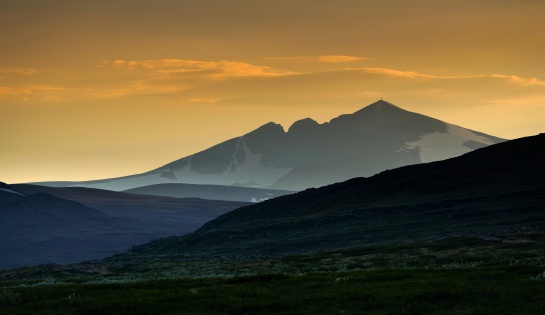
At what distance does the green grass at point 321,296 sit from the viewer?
32406 millimetres

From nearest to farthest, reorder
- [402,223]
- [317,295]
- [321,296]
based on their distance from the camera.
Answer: [321,296] → [317,295] → [402,223]

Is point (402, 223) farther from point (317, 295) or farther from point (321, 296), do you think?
point (321, 296)

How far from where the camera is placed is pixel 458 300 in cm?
3316

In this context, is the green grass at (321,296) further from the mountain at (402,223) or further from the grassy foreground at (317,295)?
the mountain at (402,223)

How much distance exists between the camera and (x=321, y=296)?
35156 mm

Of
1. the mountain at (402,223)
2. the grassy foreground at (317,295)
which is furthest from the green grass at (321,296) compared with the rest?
the mountain at (402,223)

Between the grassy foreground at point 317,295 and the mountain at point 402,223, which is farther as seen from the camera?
the mountain at point 402,223

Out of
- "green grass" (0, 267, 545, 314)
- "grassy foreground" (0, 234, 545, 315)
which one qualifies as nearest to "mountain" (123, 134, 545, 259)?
"grassy foreground" (0, 234, 545, 315)

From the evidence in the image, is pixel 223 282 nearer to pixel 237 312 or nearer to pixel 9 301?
pixel 237 312

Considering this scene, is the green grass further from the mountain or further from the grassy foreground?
the mountain

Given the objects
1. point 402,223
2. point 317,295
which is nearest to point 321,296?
point 317,295

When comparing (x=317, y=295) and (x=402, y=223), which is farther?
(x=402, y=223)

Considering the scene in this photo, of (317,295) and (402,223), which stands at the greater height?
(402,223)

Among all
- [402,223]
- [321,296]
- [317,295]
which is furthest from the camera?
[402,223]
